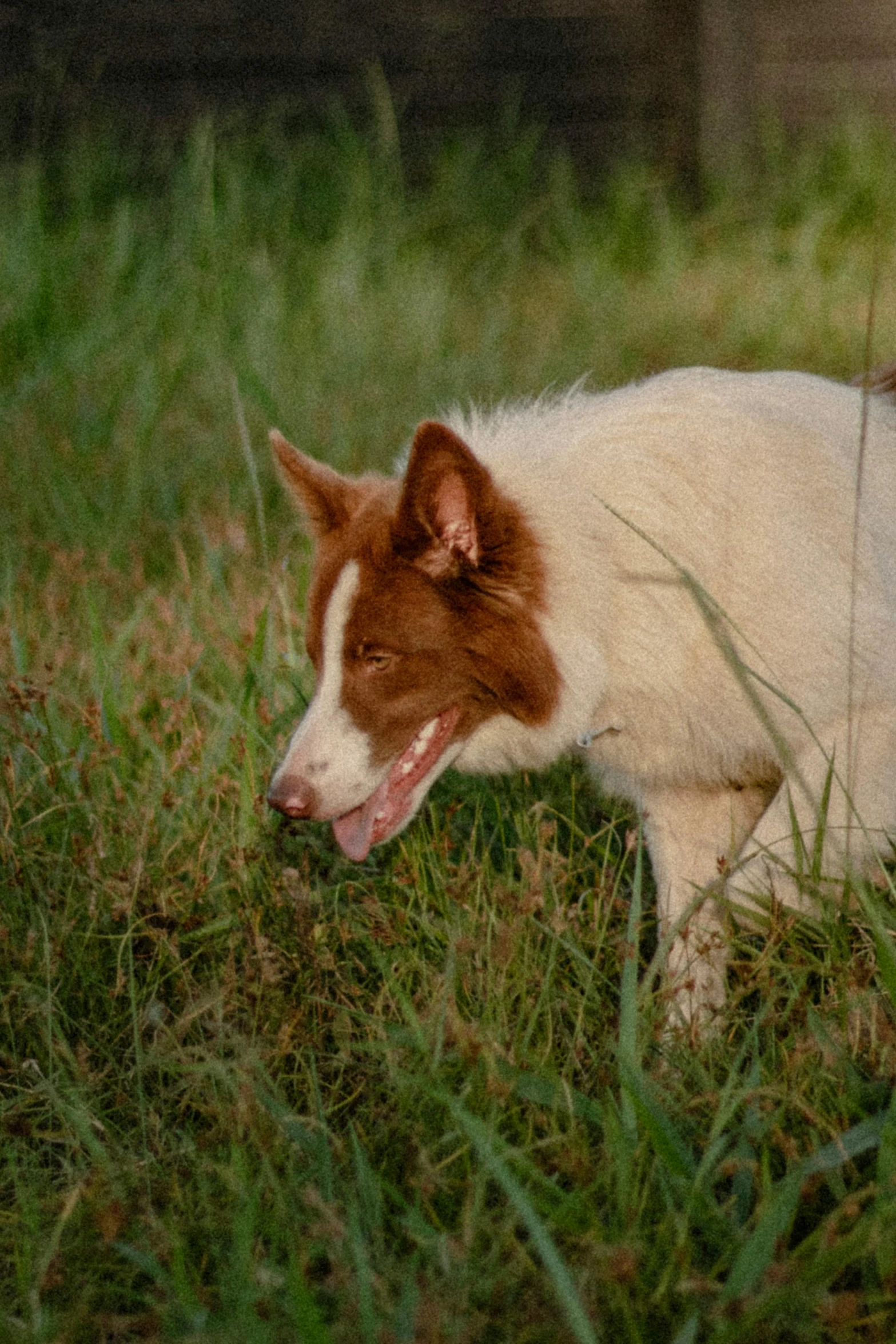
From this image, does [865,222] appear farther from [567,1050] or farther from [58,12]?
[567,1050]

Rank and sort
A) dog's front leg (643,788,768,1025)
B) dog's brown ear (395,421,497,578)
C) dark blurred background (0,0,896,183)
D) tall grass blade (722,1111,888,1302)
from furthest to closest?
dark blurred background (0,0,896,183), dog's front leg (643,788,768,1025), dog's brown ear (395,421,497,578), tall grass blade (722,1111,888,1302)

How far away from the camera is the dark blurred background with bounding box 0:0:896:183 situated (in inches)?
325

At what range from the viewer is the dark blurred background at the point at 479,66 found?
8.27m

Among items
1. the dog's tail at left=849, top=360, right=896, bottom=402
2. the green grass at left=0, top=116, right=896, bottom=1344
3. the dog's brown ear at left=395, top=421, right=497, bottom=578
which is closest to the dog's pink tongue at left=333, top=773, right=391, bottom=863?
the green grass at left=0, top=116, right=896, bottom=1344

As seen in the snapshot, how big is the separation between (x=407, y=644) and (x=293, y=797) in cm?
33

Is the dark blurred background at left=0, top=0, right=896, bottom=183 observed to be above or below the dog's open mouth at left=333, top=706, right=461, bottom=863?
above

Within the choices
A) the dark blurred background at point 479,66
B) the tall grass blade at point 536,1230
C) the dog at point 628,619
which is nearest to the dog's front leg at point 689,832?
the dog at point 628,619

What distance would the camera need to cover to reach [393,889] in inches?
132

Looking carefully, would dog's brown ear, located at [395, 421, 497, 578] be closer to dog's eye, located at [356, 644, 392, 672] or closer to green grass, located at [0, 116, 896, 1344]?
dog's eye, located at [356, 644, 392, 672]

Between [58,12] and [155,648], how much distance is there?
5064 mm

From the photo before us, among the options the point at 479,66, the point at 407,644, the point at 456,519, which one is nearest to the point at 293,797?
the point at 407,644

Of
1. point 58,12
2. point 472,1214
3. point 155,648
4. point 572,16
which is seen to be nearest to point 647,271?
point 572,16

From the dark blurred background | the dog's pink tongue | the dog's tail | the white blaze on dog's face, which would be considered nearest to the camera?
the white blaze on dog's face

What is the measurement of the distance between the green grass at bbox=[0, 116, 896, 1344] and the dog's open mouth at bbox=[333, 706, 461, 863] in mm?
140
